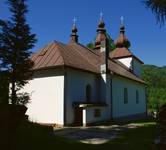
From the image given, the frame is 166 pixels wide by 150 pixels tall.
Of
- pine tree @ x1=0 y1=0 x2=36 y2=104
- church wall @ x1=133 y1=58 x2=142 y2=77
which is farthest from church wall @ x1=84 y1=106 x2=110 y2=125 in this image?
church wall @ x1=133 y1=58 x2=142 y2=77

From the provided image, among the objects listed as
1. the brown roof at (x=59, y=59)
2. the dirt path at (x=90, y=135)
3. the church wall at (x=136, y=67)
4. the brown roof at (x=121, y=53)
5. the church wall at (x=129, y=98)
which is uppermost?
the brown roof at (x=121, y=53)

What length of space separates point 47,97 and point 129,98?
12.5 meters

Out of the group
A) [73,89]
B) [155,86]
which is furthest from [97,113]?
[155,86]

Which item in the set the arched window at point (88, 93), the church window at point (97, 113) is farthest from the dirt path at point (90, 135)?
the arched window at point (88, 93)

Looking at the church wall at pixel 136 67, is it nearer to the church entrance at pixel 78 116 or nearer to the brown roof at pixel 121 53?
the brown roof at pixel 121 53

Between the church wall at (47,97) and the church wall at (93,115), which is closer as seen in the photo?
the church wall at (47,97)

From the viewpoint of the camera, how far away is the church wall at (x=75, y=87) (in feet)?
64.2

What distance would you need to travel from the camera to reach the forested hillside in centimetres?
5151

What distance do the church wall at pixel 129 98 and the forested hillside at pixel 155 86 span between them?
38.2ft

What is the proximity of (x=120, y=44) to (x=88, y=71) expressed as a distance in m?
16.6

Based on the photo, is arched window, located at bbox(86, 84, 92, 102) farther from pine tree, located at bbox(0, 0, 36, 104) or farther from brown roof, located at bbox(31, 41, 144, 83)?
pine tree, located at bbox(0, 0, 36, 104)

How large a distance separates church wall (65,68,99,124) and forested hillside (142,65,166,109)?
24984 mm

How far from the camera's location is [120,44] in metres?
37.2

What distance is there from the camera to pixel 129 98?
29844mm
